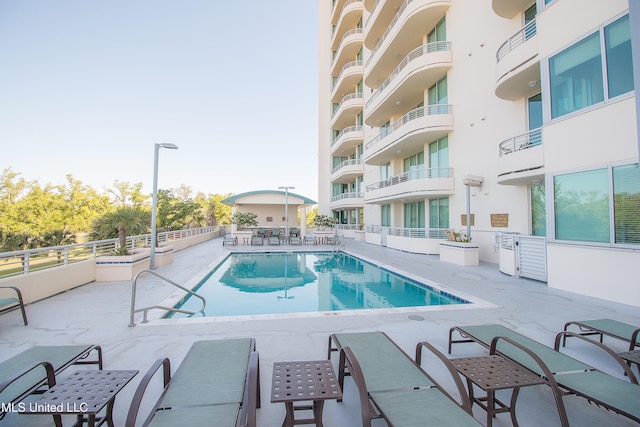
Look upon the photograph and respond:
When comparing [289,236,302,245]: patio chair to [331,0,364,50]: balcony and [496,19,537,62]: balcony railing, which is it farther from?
[331,0,364,50]: balcony

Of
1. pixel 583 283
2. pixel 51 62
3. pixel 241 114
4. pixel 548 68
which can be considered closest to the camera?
pixel 583 283

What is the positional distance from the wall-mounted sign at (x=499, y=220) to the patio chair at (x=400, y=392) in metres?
10.1

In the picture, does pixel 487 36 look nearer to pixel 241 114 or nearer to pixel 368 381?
pixel 368 381

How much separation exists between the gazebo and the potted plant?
13333 mm

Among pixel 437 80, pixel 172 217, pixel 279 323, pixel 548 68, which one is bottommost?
pixel 279 323

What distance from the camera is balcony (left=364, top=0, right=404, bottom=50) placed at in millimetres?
17156

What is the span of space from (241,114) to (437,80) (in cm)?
3676

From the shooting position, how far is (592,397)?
2201mm

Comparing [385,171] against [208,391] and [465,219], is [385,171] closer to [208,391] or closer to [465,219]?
[465,219]

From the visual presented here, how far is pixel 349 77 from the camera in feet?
83.9

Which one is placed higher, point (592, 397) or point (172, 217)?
point (172, 217)

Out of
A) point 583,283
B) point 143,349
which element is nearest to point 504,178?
point 583,283

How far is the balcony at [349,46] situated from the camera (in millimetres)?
24578

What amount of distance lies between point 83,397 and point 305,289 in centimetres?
700
